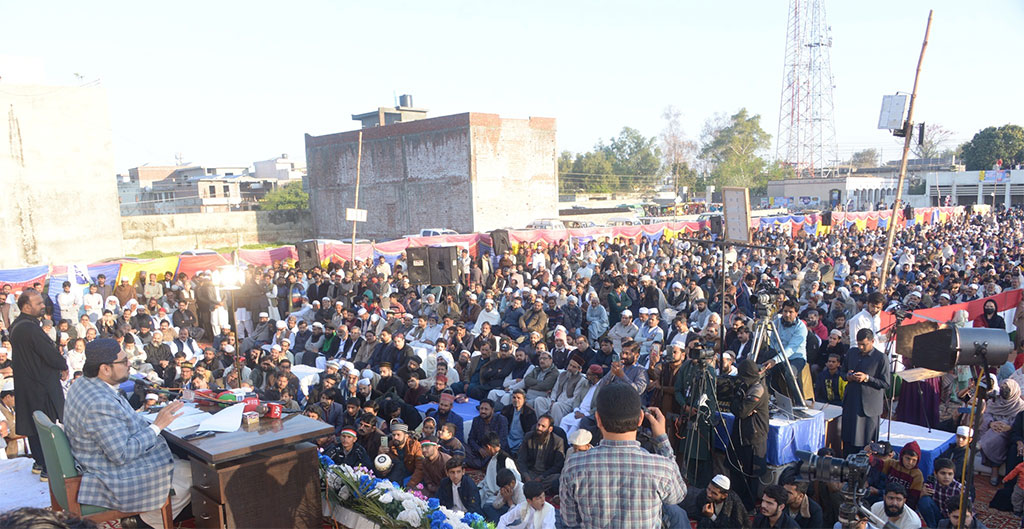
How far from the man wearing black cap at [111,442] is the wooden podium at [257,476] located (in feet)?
0.60

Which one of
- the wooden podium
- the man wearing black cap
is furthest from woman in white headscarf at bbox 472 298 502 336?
the man wearing black cap

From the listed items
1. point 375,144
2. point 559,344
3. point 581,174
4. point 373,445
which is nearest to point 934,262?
point 559,344

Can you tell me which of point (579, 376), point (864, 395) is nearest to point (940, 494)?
point (864, 395)

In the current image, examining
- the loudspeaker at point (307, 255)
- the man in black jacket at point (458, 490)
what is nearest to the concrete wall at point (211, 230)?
the loudspeaker at point (307, 255)

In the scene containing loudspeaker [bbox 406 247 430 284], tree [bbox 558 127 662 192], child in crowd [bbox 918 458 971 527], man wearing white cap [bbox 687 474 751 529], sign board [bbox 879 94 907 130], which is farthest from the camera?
tree [bbox 558 127 662 192]

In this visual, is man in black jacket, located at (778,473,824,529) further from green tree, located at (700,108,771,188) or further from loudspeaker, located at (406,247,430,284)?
green tree, located at (700,108,771,188)

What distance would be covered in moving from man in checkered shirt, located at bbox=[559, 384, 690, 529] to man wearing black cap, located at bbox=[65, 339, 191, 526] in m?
2.17

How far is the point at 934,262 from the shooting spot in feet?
50.9

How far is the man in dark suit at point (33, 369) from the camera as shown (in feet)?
14.9

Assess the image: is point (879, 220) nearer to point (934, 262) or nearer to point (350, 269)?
point (934, 262)

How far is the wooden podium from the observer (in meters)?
3.36

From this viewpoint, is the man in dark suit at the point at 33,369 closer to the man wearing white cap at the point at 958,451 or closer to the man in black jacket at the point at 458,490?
the man in black jacket at the point at 458,490

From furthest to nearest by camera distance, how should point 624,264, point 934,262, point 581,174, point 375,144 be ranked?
point 581,174, point 375,144, point 624,264, point 934,262

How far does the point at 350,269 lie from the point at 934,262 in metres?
13.2
